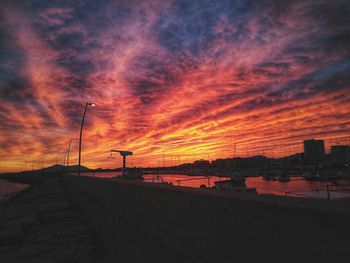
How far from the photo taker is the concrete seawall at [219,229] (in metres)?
2.23

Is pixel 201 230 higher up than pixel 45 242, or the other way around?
pixel 201 230

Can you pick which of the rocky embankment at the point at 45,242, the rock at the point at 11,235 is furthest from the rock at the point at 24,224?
the rock at the point at 11,235

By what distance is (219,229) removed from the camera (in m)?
3.47

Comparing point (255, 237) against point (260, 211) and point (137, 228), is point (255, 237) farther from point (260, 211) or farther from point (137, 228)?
point (137, 228)

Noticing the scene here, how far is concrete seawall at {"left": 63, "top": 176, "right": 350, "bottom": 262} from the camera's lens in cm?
223

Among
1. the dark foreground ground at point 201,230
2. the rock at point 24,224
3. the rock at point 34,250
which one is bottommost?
the rock at point 34,250

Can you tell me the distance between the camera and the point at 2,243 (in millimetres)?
11438

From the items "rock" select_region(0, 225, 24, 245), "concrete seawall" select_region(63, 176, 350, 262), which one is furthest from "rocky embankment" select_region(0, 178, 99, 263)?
"concrete seawall" select_region(63, 176, 350, 262)

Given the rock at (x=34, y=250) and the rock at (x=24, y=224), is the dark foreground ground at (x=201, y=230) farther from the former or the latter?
Answer: the rock at (x=24, y=224)

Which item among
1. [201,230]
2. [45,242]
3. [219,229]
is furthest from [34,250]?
[219,229]

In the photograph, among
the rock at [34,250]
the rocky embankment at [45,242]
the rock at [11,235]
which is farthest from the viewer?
the rock at [11,235]

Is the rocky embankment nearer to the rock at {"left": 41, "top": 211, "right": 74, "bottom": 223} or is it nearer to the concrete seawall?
the rock at {"left": 41, "top": 211, "right": 74, "bottom": 223}

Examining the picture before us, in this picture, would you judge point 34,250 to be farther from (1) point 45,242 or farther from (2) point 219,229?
(2) point 219,229

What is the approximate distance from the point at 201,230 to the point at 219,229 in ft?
1.57
